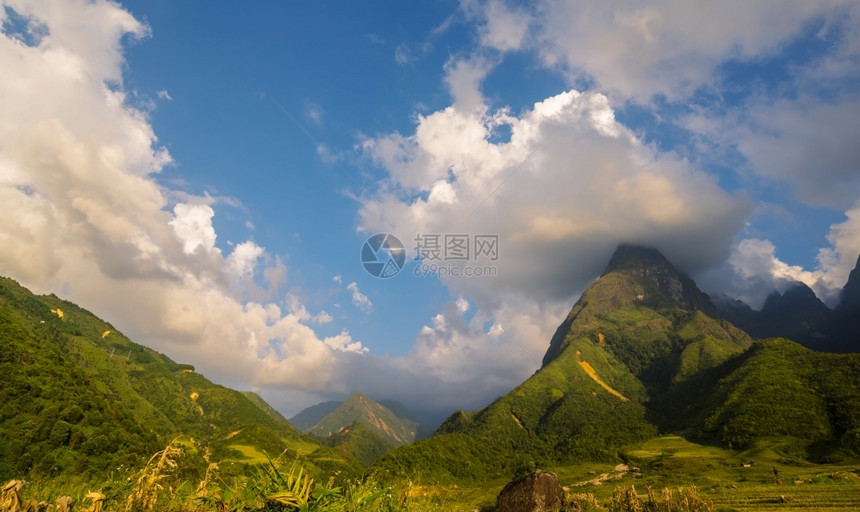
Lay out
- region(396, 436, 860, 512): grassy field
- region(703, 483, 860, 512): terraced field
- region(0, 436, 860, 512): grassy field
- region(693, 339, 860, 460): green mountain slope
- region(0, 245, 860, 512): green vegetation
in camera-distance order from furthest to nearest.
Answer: region(693, 339, 860, 460): green mountain slope
region(396, 436, 860, 512): grassy field
region(703, 483, 860, 512): terraced field
region(0, 245, 860, 512): green vegetation
region(0, 436, 860, 512): grassy field

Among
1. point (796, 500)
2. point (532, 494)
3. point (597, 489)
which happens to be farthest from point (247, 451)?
point (796, 500)

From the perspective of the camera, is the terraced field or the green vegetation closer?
the green vegetation

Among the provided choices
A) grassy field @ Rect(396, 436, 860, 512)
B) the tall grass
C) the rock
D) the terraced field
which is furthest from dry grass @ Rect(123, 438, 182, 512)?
the terraced field

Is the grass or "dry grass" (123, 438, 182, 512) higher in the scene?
"dry grass" (123, 438, 182, 512)

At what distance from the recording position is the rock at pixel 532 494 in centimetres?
4072

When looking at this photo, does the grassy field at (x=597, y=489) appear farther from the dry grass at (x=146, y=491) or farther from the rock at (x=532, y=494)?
the rock at (x=532, y=494)

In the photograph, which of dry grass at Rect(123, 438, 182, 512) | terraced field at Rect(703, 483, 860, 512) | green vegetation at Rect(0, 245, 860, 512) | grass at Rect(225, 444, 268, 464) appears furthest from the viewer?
grass at Rect(225, 444, 268, 464)

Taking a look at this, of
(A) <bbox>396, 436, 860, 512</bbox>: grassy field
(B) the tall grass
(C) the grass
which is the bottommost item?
(C) the grass

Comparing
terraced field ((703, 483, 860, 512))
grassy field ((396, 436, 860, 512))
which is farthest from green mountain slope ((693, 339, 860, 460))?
terraced field ((703, 483, 860, 512))

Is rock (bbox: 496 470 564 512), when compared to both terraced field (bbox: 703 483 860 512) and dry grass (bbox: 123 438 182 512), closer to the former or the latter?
terraced field (bbox: 703 483 860 512)

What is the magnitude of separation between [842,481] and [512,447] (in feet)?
476

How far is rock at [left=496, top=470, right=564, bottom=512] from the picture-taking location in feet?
134

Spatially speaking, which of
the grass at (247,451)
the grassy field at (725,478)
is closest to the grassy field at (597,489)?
the grassy field at (725,478)

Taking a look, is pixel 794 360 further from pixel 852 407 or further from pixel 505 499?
pixel 505 499
